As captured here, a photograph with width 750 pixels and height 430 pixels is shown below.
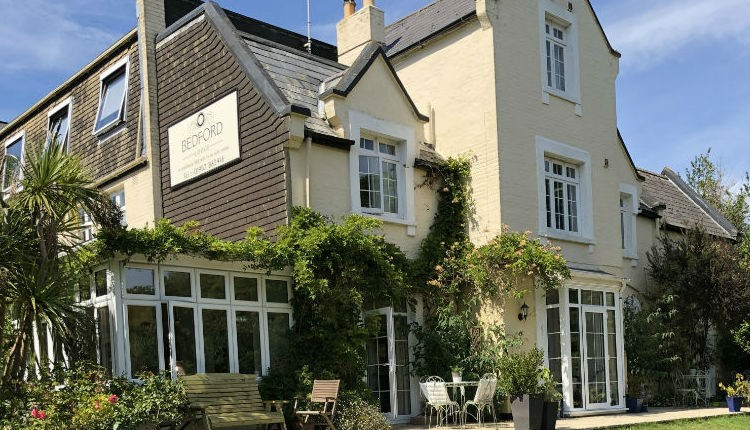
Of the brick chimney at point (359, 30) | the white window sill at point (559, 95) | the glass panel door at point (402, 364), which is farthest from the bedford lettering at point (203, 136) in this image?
the white window sill at point (559, 95)

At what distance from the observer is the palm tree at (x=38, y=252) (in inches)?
408

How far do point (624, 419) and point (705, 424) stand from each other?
1.39m

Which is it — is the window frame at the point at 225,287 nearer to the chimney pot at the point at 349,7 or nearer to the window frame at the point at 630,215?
the chimney pot at the point at 349,7

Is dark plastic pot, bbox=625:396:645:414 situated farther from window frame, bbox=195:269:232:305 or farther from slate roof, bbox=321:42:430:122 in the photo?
window frame, bbox=195:269:232:305

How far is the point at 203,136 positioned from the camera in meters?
15.7

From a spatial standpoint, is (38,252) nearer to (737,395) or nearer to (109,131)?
(109,131)

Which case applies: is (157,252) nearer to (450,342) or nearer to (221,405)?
(221,405)

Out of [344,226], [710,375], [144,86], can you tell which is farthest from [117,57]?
[710,375]

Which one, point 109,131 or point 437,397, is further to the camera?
point 109,131

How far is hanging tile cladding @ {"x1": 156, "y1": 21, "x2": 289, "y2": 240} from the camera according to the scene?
46.0 feet

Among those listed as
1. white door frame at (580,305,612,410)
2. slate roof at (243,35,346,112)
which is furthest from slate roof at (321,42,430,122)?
white door frame at (580,305,612,410)

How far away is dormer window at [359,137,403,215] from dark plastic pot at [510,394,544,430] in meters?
4.20

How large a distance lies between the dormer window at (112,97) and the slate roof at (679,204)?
535 inches

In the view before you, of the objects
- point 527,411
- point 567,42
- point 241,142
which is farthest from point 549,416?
point 567,42
